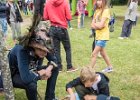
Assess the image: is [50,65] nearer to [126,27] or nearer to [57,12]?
[57,12]

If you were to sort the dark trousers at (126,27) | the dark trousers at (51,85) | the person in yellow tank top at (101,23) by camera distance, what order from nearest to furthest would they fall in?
the dark trousers at (51,85), the person in yellow tank top at (101,23), the dark trousers at (126,27)

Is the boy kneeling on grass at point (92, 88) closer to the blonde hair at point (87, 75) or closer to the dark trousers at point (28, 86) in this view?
the blonde hair at point (87, 75)

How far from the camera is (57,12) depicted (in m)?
6.93

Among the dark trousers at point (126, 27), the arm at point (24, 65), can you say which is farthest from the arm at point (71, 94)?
the dark trousers at point (126, 27)

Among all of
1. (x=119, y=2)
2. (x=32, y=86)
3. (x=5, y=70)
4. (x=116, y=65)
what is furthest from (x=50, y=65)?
(x=119, y=2)

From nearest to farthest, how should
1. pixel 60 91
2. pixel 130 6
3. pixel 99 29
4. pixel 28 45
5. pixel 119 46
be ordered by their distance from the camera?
pixel 28 45
pixel 60 91
pixel 99 29
pixel 119 46
pixel 130 6

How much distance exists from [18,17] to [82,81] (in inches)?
270

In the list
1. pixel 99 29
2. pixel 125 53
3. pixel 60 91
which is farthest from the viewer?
pixel 125 53

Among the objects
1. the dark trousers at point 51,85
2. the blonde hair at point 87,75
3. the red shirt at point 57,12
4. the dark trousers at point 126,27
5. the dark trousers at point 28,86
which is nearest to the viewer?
the blonde hair at point 87,75

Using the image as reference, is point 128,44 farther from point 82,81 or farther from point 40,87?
point 82,81

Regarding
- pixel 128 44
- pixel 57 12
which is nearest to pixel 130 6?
pixel 128 44

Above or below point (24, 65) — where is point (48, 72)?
below

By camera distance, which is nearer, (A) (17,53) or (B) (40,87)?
(A) (17,53)

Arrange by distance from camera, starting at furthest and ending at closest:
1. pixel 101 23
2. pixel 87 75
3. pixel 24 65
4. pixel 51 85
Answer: pixel 101 23
pixel 51 85
pixel 24 65
pixel 87 75
